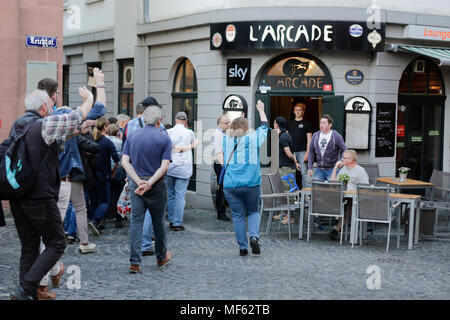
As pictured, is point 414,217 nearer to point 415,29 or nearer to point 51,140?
point 415,29


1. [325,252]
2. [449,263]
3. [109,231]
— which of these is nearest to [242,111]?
[109,231]

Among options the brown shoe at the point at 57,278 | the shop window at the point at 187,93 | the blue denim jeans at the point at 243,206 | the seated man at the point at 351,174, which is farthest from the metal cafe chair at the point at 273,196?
the shop window at the point at 187,93

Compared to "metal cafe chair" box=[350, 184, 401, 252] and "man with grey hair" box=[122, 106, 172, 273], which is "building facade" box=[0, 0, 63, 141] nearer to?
"man with grey hair" box=[122, 106, 172, 273]

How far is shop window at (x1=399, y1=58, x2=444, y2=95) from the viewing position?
14.9 m

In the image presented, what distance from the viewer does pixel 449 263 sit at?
924cm

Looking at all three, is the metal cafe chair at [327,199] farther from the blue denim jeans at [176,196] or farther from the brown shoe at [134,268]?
the brown shoe at [134,268]

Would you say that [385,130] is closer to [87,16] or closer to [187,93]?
[187,93]

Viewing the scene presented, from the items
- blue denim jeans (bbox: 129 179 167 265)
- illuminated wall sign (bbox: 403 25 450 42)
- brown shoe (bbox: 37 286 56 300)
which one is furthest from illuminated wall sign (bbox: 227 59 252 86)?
brown shoe (bbox: 37 286 56 300)

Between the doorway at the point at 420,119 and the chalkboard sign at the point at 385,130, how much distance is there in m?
0.53

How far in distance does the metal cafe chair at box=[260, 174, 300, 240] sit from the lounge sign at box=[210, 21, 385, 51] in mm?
3494

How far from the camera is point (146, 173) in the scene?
8.04 m

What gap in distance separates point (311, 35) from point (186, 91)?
3.65 meters

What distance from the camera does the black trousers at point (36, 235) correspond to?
6293mm
